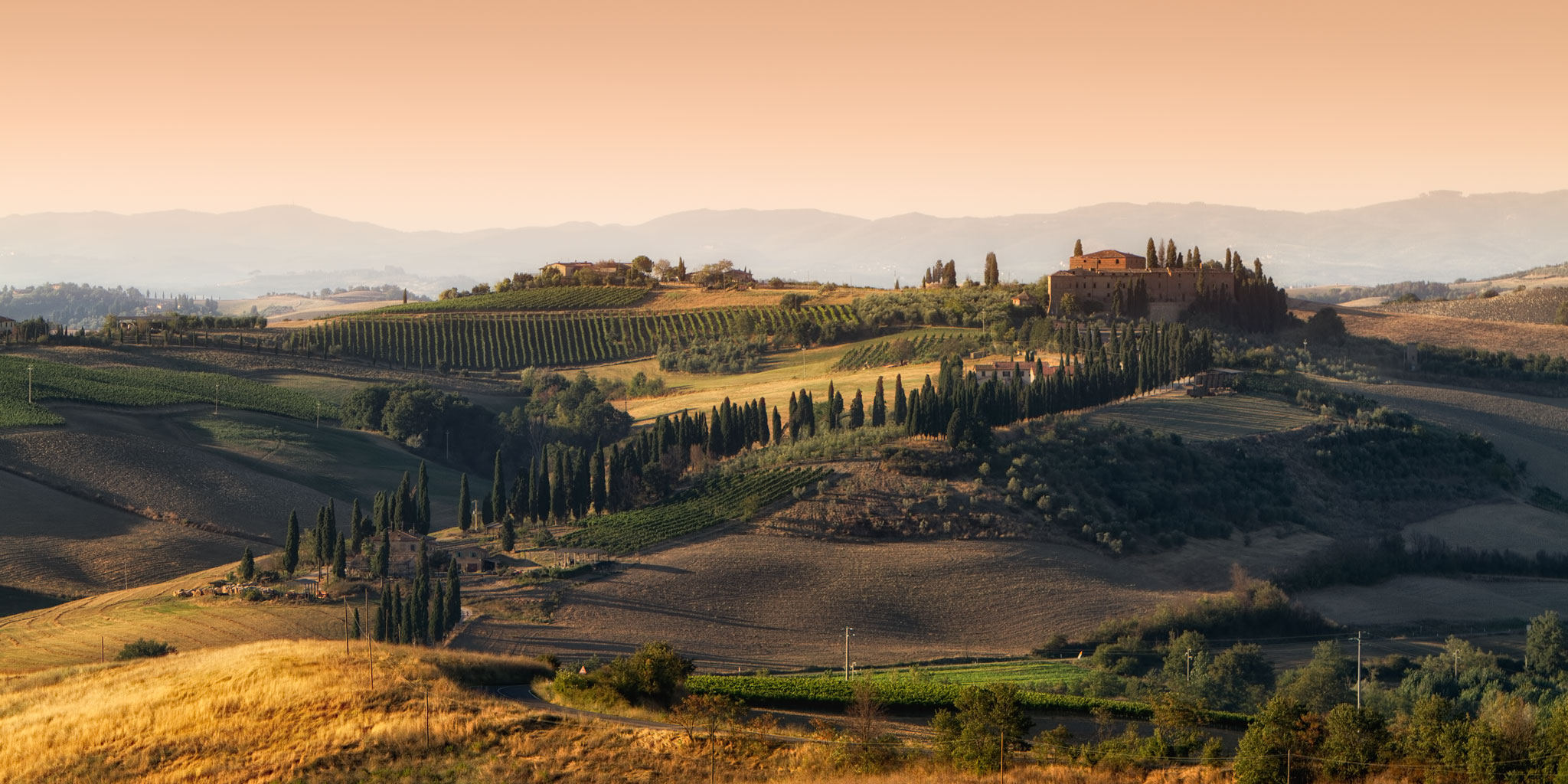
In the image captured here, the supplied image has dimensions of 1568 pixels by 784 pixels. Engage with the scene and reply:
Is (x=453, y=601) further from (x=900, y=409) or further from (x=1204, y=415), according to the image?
(x=1204, y=415)

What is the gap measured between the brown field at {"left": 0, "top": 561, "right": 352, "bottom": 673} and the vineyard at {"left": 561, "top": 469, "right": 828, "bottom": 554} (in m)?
13.5

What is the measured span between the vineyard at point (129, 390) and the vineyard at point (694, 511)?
127 ft

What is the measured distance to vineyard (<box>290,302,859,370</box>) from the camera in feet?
425

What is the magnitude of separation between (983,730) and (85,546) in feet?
179

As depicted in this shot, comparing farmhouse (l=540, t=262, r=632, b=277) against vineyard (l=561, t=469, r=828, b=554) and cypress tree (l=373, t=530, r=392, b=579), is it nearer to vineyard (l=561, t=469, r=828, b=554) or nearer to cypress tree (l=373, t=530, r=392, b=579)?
vineyard (l=561, t=469, r=828, b=554)

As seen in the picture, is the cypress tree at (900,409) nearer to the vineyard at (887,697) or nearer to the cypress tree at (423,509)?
the cypress tree at (423,509)

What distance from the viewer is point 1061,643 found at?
5791cm

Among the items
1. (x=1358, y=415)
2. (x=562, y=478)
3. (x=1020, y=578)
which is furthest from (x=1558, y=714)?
(x=1358, y=415)

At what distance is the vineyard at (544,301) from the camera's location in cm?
14550

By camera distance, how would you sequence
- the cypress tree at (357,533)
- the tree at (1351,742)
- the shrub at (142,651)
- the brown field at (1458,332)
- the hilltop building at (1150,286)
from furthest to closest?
1. the brown field at (1458,332)
2. the hilltop building at (1150,286)
3. the cypress tree at (357,533)
4. the shrub at (142,651)
5. the tree at (1351,742)

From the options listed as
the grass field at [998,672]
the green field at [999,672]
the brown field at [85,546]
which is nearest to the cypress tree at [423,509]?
the brown field at [85,546]

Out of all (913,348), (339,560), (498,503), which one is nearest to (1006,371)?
(913,348)

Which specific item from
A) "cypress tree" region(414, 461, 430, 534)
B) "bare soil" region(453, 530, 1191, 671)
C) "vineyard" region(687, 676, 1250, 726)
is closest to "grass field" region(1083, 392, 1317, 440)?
"bare soil" region(453, 530, 1191, 671)

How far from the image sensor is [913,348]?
112 meters
